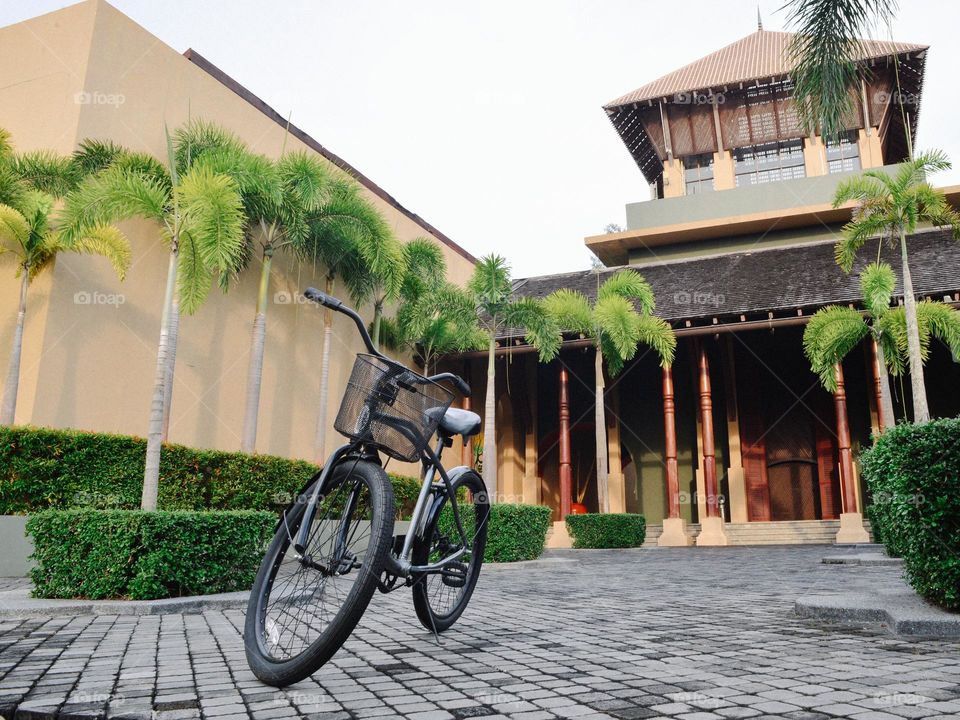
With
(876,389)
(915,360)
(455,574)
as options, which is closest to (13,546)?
(455,574)

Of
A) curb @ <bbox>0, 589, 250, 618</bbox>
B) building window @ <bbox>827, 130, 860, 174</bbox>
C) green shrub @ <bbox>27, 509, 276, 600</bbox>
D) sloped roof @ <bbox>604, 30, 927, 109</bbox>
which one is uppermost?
sloped roof @ <bbox>604, 30, 927, 109</bbox>

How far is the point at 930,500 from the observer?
443cm

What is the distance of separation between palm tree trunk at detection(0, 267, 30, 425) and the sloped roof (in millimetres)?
20273

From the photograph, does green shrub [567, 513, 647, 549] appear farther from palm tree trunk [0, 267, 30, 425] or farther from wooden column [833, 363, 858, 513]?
palm tree trunk [0, 267, 30, 425]

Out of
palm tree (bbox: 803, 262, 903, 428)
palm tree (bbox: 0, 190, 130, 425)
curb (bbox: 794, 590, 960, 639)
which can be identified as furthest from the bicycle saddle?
palm tree (bbox: 803, 262, 903, 428)

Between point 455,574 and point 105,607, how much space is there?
126 inches

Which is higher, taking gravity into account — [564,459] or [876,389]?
[876,389]

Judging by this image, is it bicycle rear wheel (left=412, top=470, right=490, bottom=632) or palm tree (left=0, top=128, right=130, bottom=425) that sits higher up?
palm tree (left=0, top=128, right=130, bottom=425)

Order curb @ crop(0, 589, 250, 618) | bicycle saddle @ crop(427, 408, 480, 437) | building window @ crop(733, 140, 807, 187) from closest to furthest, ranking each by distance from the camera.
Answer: bicycle saddle @ crop(427, 408, 480, 437) < curb @ crop(0, 589, 250, 618) < building window @ crop(733, 140, 807, 187)

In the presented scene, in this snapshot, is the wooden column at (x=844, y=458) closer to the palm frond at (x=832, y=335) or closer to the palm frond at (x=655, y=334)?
the palm frond at (x=832, y=335)

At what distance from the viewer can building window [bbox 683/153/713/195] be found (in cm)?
2652

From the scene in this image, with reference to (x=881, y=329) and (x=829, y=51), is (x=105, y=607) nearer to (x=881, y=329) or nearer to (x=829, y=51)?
(x=829, y=51)

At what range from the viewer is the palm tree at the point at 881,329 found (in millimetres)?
14773

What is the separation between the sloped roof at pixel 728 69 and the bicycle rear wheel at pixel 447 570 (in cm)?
2388
